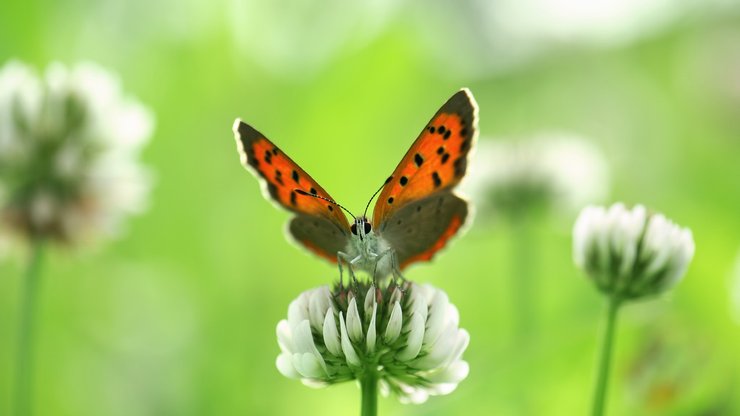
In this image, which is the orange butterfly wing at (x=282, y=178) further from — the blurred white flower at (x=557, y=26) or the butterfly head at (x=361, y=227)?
the blurred white flower at (x=557, y=26)

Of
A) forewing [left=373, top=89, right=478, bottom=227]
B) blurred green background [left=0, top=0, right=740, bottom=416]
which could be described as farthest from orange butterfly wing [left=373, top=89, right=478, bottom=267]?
blurred green background [left=0, top=0, right=740, bottom=416]

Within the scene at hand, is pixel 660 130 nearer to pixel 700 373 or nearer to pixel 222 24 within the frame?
pixel 222 24

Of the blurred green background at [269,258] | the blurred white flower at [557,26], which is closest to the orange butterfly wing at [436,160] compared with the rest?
the blurred green background at [269,258]

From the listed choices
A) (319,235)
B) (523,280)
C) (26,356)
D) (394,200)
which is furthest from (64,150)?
(523,280)

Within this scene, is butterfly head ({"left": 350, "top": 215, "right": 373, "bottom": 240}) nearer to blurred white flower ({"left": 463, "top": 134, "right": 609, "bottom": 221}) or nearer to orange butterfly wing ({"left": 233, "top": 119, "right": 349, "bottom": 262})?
orange butterfly wing ({"left": 233, "top": 119, "right": 349, "bottom": 262})

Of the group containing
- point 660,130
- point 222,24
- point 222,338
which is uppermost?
point 660,130

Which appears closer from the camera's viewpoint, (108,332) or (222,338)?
(222,338)

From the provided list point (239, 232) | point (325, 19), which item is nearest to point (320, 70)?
point (325, 19)
